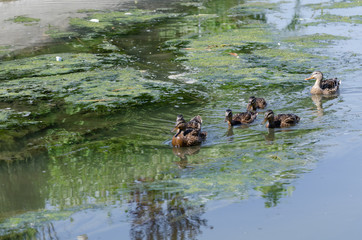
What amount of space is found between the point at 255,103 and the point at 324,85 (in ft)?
5.73

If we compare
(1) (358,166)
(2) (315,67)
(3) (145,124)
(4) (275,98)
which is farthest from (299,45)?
(1) (358,166)

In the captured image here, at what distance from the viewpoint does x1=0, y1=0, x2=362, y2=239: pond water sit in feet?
17.6

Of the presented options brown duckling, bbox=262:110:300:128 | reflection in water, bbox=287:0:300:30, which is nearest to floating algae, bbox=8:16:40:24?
reflection in water, bbox=287:0:300:30

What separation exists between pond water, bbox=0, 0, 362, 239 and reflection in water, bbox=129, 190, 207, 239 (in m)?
0.02

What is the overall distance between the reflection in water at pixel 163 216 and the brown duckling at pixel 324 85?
5.54 m

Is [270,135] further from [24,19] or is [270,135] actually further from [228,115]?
[24,19]

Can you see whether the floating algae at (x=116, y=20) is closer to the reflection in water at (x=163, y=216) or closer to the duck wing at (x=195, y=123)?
the duck wing at (x=195, y=123)

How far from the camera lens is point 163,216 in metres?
5.43

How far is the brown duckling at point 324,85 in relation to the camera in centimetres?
1038

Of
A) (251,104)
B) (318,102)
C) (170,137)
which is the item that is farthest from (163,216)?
(318,102)

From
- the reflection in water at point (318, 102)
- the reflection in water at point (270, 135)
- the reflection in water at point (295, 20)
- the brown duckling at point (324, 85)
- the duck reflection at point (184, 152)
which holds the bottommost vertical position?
the duck reflection at point (184, 152)

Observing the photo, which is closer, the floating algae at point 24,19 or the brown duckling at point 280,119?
the brown duckling at point 280,119

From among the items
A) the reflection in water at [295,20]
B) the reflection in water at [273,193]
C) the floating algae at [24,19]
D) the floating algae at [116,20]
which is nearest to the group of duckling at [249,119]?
the reflection in water at [273,193]

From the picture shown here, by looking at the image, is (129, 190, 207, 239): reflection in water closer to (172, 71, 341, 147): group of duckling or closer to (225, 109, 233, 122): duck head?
(172, 71, 341, 147): group of duckling
